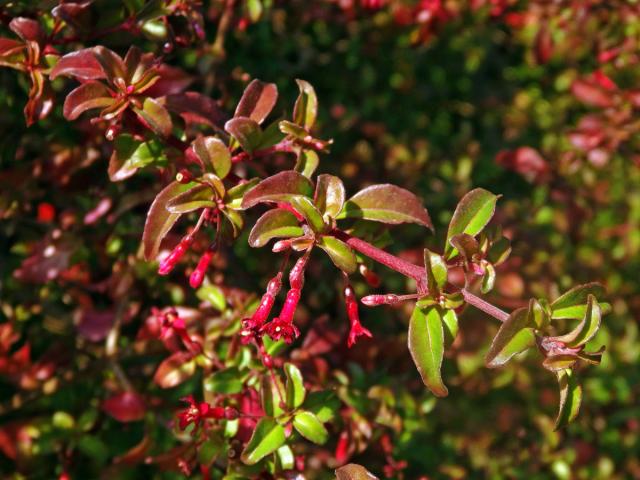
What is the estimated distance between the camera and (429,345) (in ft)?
3.00

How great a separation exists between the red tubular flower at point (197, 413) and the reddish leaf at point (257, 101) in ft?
1.30

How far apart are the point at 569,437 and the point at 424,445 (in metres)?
0.48

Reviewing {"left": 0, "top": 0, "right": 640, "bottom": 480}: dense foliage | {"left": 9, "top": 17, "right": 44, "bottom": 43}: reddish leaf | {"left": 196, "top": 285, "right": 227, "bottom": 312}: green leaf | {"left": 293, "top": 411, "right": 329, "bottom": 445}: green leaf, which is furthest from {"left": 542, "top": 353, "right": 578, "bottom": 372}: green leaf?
{"left": 9, "top": 17, "right": 44, "bottom": 43}: reddish leaf

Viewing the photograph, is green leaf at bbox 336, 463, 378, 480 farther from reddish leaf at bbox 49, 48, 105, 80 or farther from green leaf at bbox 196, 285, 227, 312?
reddish leaf at bbox 49, 48, 105, 80

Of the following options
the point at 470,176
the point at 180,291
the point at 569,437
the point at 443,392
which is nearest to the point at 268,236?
the point at 443,392

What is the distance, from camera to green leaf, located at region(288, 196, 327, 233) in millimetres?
909

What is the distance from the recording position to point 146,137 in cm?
108

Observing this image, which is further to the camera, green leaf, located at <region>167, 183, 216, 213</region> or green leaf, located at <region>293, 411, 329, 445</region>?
green leaf, located at <region>293, 411, 329, 445</region>

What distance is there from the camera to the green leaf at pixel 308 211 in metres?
0.91

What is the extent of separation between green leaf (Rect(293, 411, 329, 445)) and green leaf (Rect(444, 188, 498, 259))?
298 millimetres

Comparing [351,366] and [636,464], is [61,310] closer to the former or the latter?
[351,366]

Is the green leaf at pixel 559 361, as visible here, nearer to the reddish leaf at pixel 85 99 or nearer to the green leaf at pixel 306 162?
the green leaf at pixel 306 162

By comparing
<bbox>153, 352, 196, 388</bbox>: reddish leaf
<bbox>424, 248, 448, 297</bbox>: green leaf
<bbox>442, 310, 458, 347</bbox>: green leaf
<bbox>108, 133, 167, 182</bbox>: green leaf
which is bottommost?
<bbox>153, 352, 196, 388</bbox>: reddish leaf

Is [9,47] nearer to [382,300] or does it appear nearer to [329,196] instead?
[329,196]
